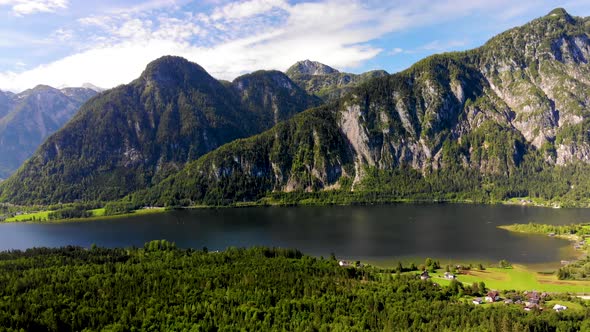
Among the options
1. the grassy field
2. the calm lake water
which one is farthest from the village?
the calm lake water

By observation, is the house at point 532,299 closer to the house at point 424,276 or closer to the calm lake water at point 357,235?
the house at point 424,276

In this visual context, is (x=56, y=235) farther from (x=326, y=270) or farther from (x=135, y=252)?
(x=326, y=270)

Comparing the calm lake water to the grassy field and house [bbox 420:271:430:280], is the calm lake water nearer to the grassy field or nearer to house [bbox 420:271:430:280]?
the grassy field

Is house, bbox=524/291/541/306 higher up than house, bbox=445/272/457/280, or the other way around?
house, bbox=445/272/457/280

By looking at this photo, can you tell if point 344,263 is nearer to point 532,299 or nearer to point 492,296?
point 492,296

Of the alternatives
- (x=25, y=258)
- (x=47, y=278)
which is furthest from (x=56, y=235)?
(x=47, y=278)

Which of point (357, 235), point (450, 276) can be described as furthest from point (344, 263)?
point (357, 235)

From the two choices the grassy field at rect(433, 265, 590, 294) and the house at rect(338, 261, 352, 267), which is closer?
the grassy field at rect(433, 265, 590, 294)

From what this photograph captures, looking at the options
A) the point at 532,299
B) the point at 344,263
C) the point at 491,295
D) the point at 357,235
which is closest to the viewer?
the point at 532,299

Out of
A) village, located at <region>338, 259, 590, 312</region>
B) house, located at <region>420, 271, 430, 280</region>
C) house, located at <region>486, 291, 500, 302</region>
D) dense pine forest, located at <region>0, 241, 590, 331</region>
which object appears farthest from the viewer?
house, located at <region>420, 271, 430, 280</region>
